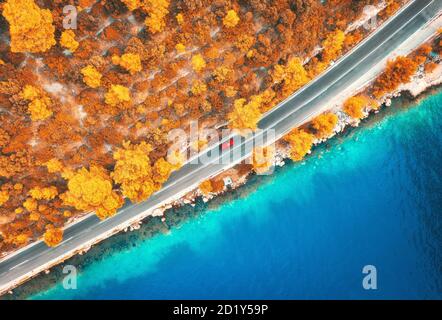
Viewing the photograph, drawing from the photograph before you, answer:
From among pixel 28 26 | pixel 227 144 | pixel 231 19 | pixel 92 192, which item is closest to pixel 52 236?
pixel 92 192

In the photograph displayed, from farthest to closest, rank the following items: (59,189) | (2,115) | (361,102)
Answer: (361,102) → (59,189) → (2,115)

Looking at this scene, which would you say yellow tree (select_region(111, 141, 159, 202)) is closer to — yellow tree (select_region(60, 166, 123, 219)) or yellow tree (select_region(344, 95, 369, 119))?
yellow tree (select_region(60, 166, 123, 219))

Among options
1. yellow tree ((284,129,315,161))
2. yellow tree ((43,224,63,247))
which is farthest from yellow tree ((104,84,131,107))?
yellow tree ((284,129,315,161))

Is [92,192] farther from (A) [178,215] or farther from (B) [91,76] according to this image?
(B) [91,76]

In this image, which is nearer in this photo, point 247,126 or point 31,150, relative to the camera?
point 31,150

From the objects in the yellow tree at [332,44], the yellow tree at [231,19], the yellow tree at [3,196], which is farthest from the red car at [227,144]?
the yellow tree at [3,196]

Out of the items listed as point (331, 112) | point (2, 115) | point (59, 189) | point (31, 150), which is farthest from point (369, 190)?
point (2, 115)

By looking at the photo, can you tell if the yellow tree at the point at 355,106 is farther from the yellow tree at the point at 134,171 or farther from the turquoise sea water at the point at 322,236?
the yellow tree at the point at 134,171

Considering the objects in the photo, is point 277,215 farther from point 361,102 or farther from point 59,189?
point 59,189
